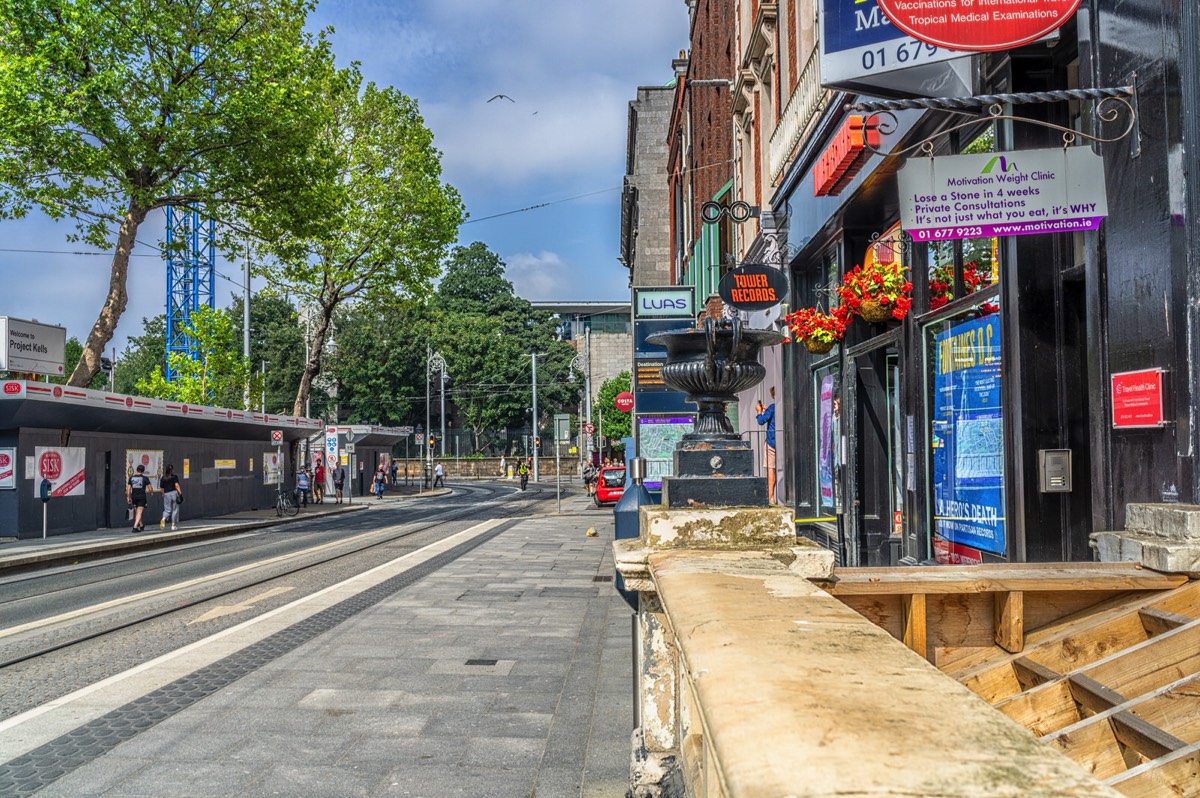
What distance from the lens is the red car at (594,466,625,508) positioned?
35156 mm

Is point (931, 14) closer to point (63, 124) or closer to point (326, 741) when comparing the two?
point (326, 741)

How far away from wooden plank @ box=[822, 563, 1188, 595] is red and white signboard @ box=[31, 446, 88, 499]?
22819 millimetres

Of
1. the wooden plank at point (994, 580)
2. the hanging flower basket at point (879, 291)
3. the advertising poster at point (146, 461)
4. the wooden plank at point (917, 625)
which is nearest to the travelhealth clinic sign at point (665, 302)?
the hanging flower basket at point (879, 291)

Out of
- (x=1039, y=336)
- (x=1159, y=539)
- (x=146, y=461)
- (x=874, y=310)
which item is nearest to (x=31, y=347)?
(x=146, y=461)

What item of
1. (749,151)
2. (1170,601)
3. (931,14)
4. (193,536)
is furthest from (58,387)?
(1170,601)

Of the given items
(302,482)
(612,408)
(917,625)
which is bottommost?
(302,482)

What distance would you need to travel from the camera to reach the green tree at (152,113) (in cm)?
2073

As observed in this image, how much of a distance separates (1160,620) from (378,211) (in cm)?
3276

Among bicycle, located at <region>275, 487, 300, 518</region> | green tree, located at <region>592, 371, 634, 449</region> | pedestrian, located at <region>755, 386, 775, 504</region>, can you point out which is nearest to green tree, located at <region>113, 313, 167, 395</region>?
green tree, located at <region>592, 371, 634, 449</region>

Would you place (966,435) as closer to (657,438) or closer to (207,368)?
(657,438)

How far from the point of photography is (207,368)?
140ft

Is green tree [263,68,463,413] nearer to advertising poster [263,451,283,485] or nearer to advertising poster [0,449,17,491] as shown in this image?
advertising poster [263,451,283,485]

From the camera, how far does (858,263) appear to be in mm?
11570

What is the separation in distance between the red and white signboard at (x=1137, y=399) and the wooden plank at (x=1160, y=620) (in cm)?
171
